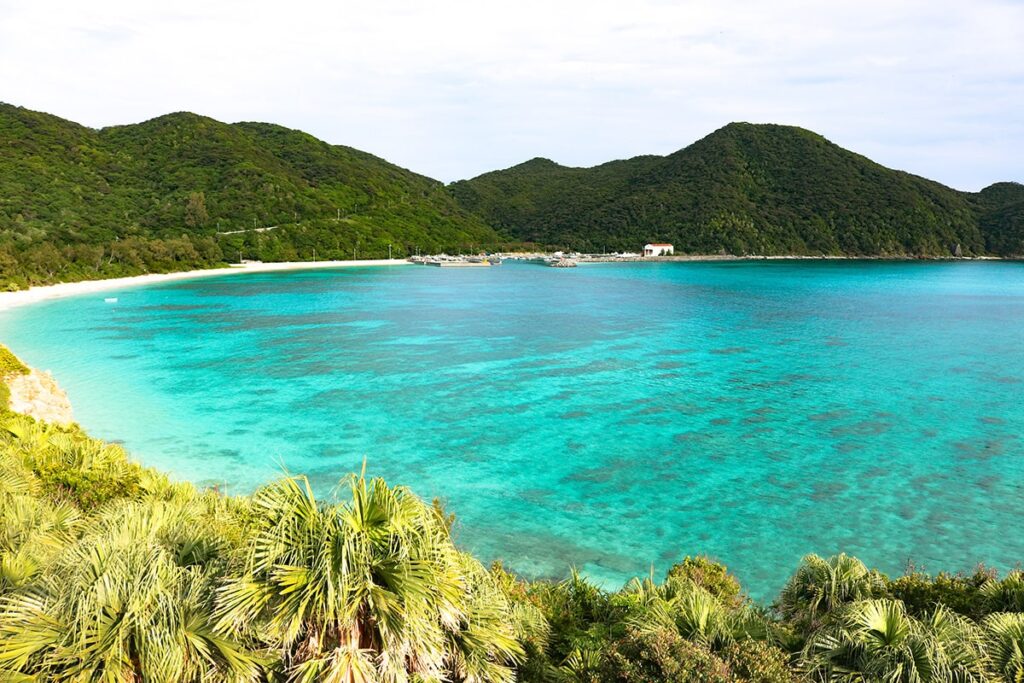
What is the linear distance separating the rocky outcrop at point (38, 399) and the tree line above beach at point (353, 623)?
64.6 feet

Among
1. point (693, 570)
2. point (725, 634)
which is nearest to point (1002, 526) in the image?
point (693, 570)

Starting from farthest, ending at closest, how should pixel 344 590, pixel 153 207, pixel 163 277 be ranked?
pixel 153 207, pixel 163 277, pixel 344 590

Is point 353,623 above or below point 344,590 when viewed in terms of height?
below

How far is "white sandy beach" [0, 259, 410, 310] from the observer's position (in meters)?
73.6

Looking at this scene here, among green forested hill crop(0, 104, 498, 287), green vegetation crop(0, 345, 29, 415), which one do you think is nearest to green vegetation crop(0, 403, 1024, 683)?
green vegetation crop(0, 345, 29, 415)

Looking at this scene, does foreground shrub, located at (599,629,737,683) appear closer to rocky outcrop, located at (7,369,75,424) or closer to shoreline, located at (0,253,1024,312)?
rocky outcrop, located at (7,369,75,424)

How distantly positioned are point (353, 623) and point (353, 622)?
0.03 metres

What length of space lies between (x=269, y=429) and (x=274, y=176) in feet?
571

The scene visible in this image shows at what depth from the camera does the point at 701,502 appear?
21688 mm

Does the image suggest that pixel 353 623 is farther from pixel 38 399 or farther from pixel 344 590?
pixel 38 399

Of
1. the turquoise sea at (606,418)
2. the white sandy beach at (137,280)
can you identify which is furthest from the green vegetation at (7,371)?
the white sandy beach at (137,280)

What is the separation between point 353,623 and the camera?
600 centimetres

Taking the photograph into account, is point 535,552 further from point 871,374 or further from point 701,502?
A: point 871,374

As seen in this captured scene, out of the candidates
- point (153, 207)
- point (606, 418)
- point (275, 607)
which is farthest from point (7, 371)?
point (153, 207)
